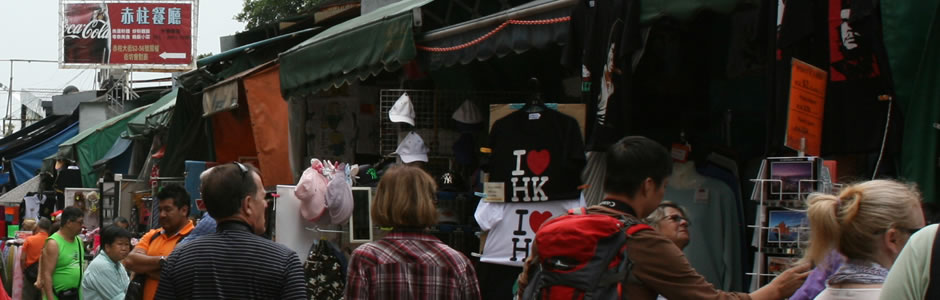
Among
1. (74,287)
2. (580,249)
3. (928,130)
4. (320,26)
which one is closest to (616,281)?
(580,249)

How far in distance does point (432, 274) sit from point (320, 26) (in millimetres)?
11088

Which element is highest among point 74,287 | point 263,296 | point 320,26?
point 320,26

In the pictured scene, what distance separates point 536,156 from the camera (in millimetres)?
7633

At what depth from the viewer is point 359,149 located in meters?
11.3

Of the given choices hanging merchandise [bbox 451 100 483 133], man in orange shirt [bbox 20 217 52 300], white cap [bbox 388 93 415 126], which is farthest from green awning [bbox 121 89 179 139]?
hanging merchandise [bbox 451 100 483 133]

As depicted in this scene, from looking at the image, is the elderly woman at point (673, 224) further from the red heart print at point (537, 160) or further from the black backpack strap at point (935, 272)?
the black backpack strap at point (935, 272)

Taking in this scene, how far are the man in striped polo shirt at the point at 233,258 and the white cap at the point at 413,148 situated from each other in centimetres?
468

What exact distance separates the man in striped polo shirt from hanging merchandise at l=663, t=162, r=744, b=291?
3366 millimetres

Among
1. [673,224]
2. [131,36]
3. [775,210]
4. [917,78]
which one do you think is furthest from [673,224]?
[131,36]

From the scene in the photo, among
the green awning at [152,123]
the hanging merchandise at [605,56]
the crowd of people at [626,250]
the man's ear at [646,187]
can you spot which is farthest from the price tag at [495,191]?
the green awning at [152,123]

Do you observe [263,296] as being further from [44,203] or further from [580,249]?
[44,203]

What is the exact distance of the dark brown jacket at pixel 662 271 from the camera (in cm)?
382

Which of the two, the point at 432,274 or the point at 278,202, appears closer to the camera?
the point at 432,274

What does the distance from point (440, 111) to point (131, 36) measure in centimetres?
2977
